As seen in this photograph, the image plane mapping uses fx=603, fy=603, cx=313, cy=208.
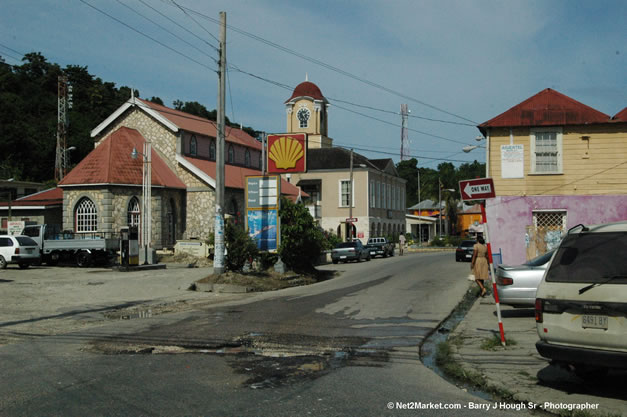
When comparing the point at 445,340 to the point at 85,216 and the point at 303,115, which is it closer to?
the point at 85,216

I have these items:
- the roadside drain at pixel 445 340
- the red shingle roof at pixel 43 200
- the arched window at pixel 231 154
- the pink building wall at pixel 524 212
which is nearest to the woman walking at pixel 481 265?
the roadside drain at pixel 445 340

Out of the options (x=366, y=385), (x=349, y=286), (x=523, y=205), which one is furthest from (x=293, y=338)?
(x=523, y=205)

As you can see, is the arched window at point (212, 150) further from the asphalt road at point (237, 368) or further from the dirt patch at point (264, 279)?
the asphalt road at point (237, 368)

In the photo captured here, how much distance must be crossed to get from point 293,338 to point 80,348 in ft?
11.6

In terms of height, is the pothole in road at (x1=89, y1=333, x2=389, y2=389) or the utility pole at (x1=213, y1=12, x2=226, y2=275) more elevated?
the utility pole at (x1=213, y1=12, x2=226, y2=275)

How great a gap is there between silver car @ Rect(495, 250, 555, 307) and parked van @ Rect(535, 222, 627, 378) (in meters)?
6.19

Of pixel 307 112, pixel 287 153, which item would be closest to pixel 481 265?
pixel 287 153

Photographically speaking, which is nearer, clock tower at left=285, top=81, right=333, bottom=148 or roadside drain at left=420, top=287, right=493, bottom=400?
roadside drain at left=420, top=287, right=493, bottom=400

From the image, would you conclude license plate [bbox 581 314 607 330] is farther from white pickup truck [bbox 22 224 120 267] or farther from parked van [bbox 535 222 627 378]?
white pickup truck [bbox 22 224 120 267]

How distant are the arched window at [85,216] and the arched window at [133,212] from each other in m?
1.93

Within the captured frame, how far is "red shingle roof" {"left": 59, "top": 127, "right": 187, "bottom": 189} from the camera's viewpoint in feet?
121

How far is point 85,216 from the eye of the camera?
3722 centimetres

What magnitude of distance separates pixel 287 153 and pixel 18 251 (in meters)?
13.8

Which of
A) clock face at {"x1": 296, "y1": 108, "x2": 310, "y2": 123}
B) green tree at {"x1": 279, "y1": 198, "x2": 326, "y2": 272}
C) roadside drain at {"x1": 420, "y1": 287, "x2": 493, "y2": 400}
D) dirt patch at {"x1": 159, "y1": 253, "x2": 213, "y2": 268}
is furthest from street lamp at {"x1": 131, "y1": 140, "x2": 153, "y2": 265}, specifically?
clock face at {"x1": 296, "y1": 108, "x2": 310, "y2": 123}
